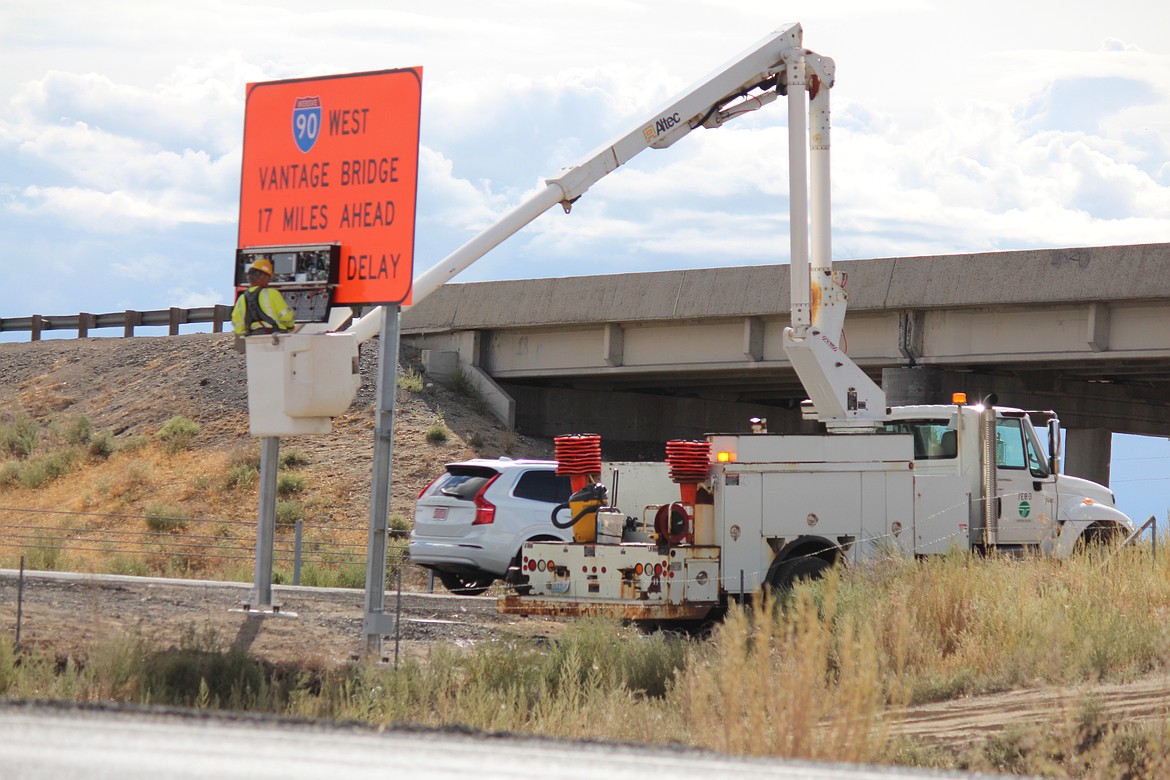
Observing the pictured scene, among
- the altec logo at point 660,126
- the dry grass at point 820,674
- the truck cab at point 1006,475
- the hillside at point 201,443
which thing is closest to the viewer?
the dry grass at point 820,674

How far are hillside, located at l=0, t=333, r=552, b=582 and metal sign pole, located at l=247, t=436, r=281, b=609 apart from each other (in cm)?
1210

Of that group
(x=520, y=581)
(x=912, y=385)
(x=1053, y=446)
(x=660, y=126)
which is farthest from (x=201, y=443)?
(x=1053, y=446)

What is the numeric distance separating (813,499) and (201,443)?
23752 millimetres

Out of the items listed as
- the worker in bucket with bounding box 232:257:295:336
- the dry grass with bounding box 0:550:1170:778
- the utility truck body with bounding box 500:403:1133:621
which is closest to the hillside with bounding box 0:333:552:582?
the worker in bucket with bounding box 232:257:295:336

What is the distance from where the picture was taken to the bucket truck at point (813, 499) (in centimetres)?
1506

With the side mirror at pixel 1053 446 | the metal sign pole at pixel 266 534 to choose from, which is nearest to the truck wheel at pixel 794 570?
the side mirror at pixel 1053 446

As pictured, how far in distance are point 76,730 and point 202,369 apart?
35124 mm

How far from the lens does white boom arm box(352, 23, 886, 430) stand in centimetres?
1861

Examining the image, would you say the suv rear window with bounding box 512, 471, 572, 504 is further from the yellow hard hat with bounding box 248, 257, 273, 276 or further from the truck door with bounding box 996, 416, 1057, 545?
the yellow hard hat with bounding box 248, 257, 273, 276

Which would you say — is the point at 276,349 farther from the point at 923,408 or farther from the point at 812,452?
the point at 923,408

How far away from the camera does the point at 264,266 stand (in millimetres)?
14453

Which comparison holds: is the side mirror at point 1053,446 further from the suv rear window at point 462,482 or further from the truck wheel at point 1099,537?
the suv rear window at point 462,482

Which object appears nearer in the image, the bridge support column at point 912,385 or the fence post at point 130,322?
the bridge support column at point 912,385

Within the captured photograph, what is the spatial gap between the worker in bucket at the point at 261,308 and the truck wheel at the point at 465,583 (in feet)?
21.5
